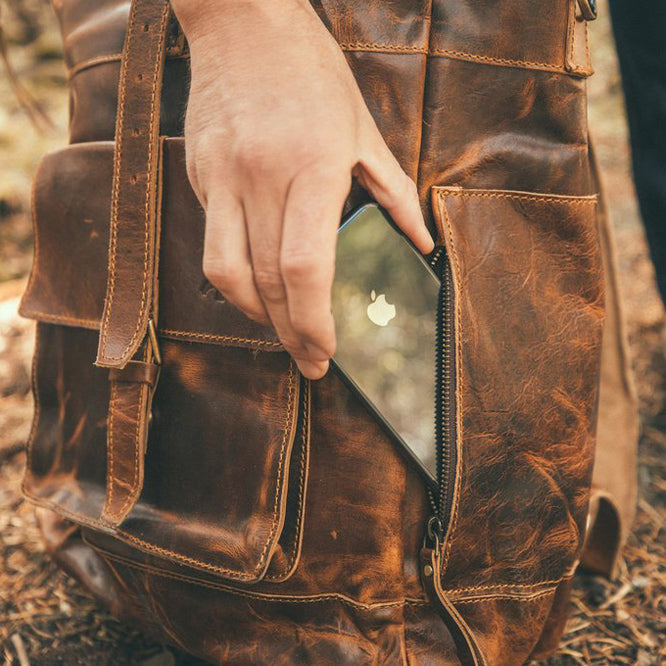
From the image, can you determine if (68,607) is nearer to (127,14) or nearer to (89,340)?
(89,340)

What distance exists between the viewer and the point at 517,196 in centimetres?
85

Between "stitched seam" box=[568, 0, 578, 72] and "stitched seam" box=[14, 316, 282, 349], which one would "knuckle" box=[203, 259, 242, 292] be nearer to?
"stitched seam" box=[14, 316, 282, 349]

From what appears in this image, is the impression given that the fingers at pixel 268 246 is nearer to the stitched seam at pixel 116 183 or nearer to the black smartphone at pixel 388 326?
the black smartphone at pixel 388 326

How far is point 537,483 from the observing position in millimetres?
887

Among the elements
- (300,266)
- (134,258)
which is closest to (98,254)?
(134,258)

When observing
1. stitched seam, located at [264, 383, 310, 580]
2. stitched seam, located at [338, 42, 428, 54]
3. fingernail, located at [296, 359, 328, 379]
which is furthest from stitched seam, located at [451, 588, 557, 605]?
stitched seam, located at [338, 42, 428, 54]

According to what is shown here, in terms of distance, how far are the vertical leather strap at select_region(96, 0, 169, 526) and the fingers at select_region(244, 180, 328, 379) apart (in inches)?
10.8

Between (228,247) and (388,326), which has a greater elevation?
(228,247)

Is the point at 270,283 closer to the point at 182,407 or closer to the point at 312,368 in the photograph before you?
the point at 312,368

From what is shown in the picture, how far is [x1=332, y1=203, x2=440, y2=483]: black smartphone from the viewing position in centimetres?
79

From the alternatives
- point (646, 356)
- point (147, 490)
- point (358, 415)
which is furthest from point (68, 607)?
point (646, 356)

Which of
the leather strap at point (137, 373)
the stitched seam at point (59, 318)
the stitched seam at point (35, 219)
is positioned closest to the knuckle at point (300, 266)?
the leather strap at point (137, 373)

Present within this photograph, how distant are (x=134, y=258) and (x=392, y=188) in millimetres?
379

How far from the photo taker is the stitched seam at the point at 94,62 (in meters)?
0.95
